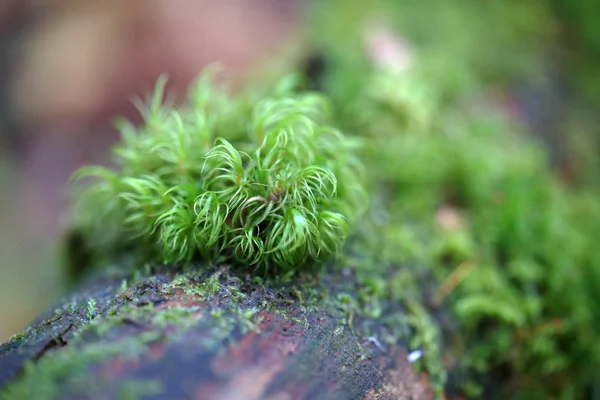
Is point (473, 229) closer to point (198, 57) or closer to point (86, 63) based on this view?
point (198, 57)

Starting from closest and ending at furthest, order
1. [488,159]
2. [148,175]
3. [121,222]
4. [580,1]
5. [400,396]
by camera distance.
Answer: [400,396] < [148,175] < [121,222] < [488,159] < [580,1]

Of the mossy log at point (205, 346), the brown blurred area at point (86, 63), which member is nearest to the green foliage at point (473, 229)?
the mossy log at point (205, 346)

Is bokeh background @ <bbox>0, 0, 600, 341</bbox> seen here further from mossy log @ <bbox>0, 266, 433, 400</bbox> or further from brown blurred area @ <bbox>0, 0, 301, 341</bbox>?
mossy log @ <bbox>0, 266, 433, 400</bbox>

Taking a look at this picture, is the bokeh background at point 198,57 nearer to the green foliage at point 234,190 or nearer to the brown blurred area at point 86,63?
the brown blurred area at point 86,63

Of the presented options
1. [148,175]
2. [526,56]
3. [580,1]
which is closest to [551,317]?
[148,175]

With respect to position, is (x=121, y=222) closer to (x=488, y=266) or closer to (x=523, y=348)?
(x=488, y=266)

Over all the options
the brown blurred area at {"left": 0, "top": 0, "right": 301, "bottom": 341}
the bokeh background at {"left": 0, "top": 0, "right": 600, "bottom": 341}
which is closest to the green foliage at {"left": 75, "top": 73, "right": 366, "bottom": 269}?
the bokeh background at {"left": 0, "top": 0, "right": 600, "bottom": 341}

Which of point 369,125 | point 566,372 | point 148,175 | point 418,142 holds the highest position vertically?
point 148,175

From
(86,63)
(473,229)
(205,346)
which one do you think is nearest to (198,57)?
(86,63)
